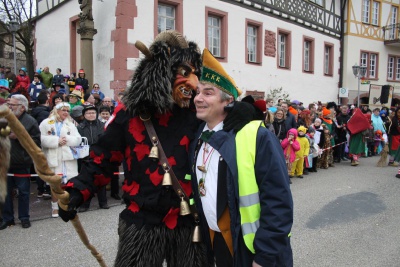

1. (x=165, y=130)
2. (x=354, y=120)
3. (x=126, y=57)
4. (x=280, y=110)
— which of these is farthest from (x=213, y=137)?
(x=354, y=120)

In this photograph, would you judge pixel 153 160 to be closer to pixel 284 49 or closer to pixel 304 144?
pixel 304 144

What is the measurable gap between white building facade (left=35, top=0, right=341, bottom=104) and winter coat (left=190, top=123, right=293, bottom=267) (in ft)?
27.3

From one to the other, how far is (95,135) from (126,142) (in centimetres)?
413

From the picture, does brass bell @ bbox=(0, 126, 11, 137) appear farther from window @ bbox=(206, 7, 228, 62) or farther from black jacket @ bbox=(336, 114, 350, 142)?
window @ bbox=(206, 7, 228, 62)

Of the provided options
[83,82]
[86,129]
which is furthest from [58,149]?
[83,82]

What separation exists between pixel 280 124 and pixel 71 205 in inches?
288

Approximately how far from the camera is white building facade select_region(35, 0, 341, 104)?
11.0 metres

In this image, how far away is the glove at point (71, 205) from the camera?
2219 millimetres

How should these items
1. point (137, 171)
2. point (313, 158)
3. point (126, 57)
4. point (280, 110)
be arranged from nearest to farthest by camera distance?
point (137, 171), point (280, 110), point (313, 158), point (126, 57)

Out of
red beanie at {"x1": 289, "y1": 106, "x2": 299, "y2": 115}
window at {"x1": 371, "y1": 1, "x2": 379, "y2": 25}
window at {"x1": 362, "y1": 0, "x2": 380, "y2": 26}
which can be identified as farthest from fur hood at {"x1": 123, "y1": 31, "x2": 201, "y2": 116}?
window at {"x1": 371, "y1": 1, "x2": 379, "y2": 25}

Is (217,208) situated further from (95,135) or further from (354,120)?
(354,120)

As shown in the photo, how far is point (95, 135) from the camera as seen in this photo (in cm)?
633

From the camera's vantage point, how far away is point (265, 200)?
1904 millimetres

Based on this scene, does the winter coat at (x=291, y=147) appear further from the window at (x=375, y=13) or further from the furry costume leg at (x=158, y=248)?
the window at (x=375, y=13)
